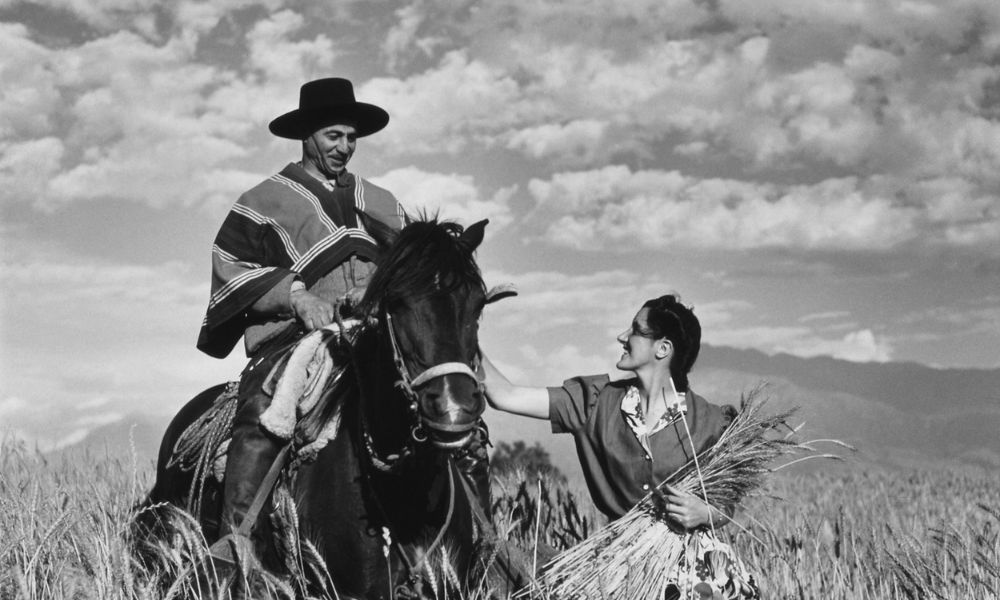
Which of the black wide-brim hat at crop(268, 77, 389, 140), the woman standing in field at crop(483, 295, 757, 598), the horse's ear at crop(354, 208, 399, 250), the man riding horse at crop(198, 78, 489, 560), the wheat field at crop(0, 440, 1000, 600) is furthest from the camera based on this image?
the black wide-brim hat at crop(268, 77, 389, 140)

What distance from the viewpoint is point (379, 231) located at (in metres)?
4.40

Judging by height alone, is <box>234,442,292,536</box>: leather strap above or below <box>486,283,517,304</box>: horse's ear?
below

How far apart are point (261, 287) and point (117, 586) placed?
1.85m

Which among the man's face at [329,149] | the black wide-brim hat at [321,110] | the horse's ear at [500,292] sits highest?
the black wide-brim hat at [321,110]

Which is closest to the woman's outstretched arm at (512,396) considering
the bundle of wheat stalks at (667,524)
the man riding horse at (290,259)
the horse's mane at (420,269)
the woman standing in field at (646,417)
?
the woman standing in field at (646,417)

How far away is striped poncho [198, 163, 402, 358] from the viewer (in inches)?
211

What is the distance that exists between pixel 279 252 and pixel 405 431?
1791mm

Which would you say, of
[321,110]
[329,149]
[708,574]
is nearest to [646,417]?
[708,574]

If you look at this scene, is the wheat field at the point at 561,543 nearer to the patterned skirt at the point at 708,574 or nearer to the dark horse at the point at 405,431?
the patterned skirt at the point at 708,574

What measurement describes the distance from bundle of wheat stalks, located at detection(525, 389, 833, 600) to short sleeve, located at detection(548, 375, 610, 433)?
659 millimetres

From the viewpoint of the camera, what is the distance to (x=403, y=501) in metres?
4.58

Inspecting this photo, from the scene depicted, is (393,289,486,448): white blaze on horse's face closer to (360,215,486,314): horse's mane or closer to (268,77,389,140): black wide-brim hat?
(360,215,486,314): horse's mane

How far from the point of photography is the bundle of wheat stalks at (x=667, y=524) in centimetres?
486

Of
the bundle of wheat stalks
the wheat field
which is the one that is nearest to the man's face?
the wheat field
